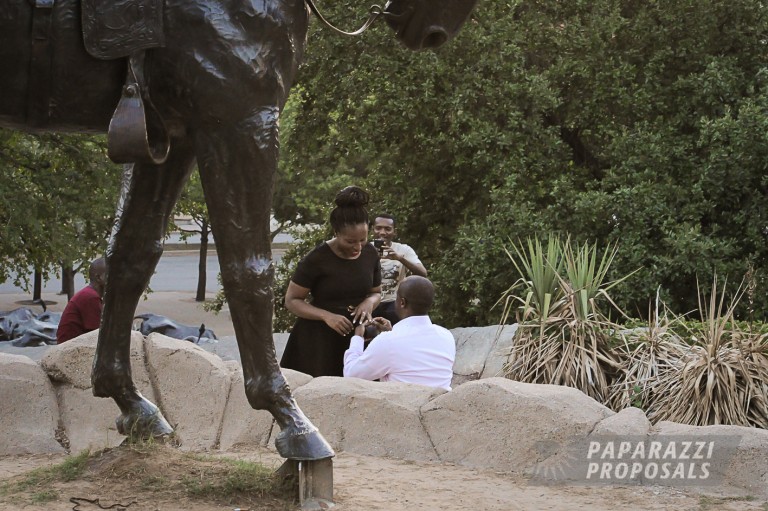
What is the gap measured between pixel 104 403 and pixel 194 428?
480 millimetres

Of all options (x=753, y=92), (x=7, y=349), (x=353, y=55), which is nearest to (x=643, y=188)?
(x=753, y=92)

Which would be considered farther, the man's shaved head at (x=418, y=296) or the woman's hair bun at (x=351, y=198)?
the woman's hair bun at (x=351, y=198)

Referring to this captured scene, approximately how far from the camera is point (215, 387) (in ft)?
18.7

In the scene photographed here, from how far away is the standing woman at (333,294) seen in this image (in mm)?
7305

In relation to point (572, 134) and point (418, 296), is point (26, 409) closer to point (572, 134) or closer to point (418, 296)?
point (418, 296)

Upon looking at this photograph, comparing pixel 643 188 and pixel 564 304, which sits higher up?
pixel 643 188

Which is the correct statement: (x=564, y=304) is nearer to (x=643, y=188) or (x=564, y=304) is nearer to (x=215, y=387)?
(x=215, y=387)

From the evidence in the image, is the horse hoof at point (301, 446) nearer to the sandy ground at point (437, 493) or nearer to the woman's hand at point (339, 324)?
the sandy ground at point (437, 493)

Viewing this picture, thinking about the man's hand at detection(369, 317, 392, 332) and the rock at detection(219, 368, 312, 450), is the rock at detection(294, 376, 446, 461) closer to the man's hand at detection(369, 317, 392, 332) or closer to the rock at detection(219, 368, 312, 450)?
the rock at detection(219, 368, 312, 450)

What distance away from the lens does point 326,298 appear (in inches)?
295

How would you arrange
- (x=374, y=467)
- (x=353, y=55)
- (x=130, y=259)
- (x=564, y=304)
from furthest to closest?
(x=353, y=55)
(x=564, y=304)
(x=374, y=467)
(x=130, y=259)

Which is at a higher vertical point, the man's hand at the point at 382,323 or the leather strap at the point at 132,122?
the leather strap at the point at 132,122

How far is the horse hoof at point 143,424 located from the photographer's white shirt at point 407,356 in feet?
6.08

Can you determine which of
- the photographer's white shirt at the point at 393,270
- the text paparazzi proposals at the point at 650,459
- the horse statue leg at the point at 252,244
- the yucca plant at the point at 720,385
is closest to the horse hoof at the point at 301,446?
the horse statue leg at the point at 252,244
